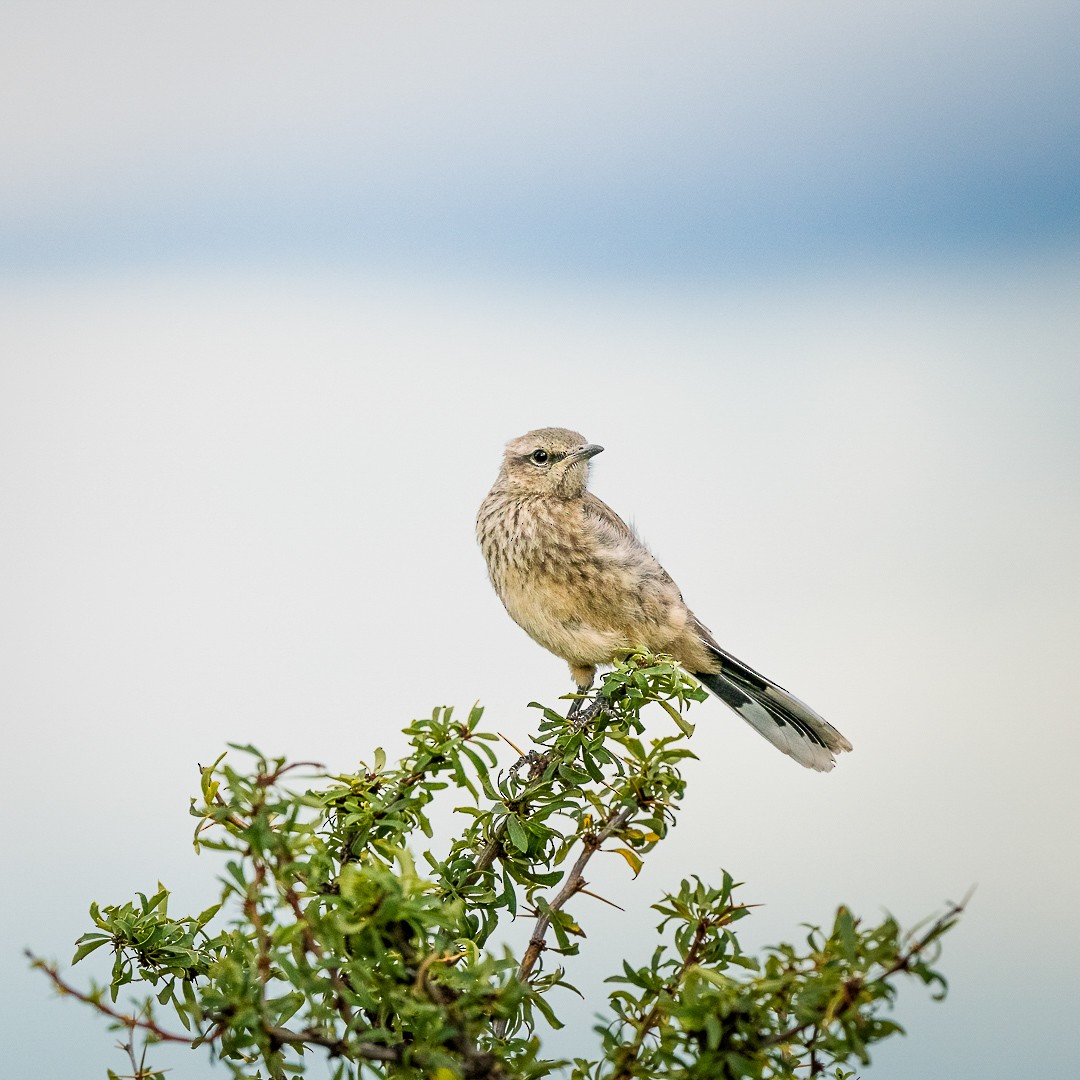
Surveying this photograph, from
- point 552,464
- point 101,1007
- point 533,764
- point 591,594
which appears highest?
point 552,464

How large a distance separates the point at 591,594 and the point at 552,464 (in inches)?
17.6

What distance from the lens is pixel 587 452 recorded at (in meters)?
3.28

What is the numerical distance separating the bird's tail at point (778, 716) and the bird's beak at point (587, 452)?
23.6 inches

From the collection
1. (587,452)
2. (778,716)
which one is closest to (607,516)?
(587,452)

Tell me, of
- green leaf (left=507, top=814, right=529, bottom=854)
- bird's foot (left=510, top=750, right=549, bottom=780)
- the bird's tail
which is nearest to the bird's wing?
the bird's tail

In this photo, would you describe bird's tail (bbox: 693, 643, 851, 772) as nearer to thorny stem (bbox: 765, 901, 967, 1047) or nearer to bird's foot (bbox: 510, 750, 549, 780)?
bird's foot (bbox: 510, 750, 549, 780)

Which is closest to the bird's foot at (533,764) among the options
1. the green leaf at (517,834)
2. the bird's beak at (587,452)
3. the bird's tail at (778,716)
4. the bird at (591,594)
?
the green leaf at (517,834)

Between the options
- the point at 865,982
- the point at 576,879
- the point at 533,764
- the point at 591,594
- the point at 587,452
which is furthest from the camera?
the point at 587,452

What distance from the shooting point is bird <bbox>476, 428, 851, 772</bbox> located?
3.05 metres

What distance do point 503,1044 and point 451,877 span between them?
0.90 feet

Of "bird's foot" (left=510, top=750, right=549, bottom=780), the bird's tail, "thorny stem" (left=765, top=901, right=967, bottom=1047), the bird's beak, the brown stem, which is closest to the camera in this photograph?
"thorny stem" (left=765, top=901, right=967, bottom=1047)

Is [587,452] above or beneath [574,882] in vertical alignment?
above

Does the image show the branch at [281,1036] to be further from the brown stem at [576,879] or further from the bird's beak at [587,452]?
the bird's beak at [587,452]

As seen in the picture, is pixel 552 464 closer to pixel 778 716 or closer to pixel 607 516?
pixel 607 516
